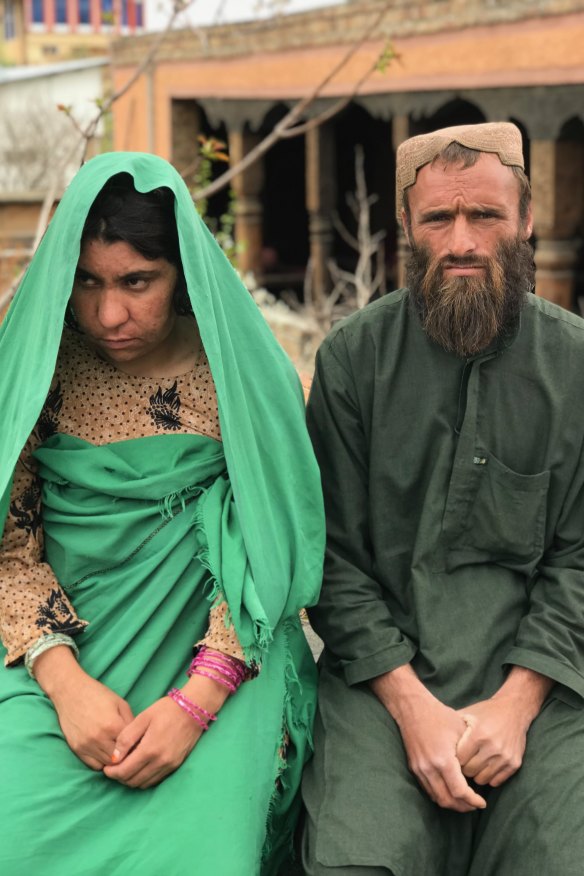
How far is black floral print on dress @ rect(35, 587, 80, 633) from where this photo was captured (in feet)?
7.06

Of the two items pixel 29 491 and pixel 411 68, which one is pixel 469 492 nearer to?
pixel 29 491

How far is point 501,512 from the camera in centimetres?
225

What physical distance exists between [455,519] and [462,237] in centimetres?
55

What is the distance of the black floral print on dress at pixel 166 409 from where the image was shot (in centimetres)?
227

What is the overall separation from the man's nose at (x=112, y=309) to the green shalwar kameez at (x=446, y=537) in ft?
1.50

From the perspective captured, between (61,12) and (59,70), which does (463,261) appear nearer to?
(59,70)

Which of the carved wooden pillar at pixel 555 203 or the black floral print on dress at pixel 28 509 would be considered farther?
the carved wooden pillar at pixel 555 203

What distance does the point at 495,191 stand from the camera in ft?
7.26

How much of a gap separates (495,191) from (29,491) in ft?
3.52

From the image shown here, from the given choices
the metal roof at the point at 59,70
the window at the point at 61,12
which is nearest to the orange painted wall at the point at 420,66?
the metal roof at the point at 59,70

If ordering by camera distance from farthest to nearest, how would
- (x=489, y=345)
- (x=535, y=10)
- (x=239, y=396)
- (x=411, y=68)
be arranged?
(x=411, y=68) → (x=535, y=10) → (x=489, y=345) → (x=239, y=396)

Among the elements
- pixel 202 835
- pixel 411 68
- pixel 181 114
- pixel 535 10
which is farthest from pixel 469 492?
pixel 181 114

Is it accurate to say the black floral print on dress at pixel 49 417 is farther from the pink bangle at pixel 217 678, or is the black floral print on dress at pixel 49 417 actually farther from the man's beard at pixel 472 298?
the man's beard at pixel 472 298

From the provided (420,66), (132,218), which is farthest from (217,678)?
(420,66)
